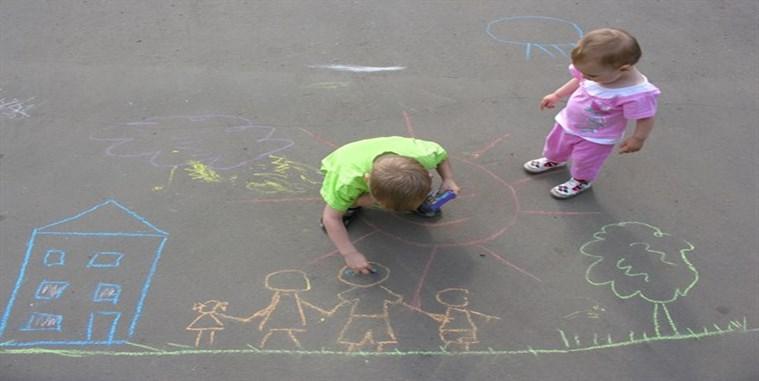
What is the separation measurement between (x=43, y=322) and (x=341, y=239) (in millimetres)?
1270

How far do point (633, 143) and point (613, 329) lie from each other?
2.82 ft

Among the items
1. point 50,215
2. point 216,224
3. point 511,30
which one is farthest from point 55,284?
point 511,30

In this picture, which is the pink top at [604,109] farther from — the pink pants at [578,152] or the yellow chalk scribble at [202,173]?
the yellow chalk scribble at [202,173]

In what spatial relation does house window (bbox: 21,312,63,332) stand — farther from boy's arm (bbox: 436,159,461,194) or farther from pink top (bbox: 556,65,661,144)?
pink top (bbox: 556,65,661,144)

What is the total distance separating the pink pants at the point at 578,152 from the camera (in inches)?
114

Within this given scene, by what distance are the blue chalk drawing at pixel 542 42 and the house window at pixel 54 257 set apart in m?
3.08

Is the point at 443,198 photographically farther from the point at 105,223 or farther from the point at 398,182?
the point at 105,223

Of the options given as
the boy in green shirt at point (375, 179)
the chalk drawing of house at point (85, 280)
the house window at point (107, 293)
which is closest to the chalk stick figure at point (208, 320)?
the chalk drawing of house at point (85, 280)

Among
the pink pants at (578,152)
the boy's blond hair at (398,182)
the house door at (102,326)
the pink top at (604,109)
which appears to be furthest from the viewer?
the pink pants at (578,152)

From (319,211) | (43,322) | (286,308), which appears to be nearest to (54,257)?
(43,322)

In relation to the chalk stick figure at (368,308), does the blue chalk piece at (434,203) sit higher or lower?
higher

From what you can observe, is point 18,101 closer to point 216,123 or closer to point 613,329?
point 216,123

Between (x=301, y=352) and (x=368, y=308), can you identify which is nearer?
(x=301, y=352)

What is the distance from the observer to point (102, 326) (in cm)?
242
